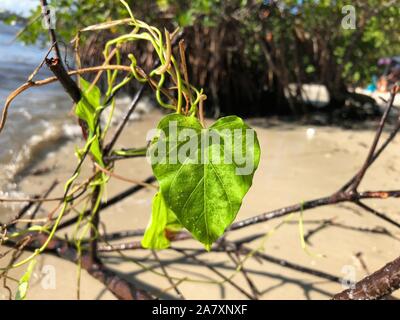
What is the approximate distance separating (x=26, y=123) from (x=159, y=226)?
4.07 m

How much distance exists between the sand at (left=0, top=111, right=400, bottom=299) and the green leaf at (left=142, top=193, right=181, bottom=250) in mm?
436

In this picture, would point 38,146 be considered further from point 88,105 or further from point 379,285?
point 379,285

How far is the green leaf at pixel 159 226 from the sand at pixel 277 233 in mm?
436

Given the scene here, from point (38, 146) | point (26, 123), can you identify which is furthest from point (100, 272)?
point (26, 123)

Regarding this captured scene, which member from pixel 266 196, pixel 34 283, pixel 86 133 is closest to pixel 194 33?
pixel 266 196

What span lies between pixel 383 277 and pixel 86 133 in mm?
711

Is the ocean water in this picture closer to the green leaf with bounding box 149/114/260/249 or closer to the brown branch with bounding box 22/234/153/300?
the brown branch with bounding box 22/234/153/300

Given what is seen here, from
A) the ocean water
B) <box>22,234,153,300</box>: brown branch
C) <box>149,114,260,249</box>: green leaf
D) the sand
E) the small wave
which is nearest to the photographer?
<box>149,114,260,249</box>: green leaf

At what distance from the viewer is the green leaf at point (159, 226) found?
0.91 metres

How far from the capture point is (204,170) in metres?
0.64

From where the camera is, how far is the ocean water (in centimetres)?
339

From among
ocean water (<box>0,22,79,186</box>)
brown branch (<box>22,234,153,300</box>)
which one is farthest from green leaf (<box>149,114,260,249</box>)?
ocean water (<box>0,22,79,186</box>)

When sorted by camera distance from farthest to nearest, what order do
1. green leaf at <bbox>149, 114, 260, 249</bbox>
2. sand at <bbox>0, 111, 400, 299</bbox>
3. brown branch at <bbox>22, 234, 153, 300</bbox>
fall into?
sand at <bbox>0, 111, 400, 299</bbox> < brown branch at <bbox>22, 234, 153, 300</bbox> < green leaf at <bbox>149, 114, 260, 249</bbox>

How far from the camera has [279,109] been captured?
6180 mm
